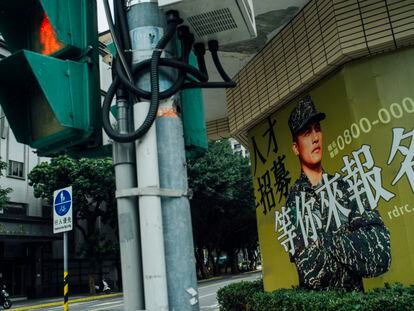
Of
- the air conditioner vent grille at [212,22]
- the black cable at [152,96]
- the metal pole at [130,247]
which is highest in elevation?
the air conditioner vent grille at [212,22]

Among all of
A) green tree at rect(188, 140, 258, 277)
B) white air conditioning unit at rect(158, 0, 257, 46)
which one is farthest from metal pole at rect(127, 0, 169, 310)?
green tree at rect(188, 140, 258, 277)

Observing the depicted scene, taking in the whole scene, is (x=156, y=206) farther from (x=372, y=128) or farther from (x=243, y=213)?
(x=243, y=213)

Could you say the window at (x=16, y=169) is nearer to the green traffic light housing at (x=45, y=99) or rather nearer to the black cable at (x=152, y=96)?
the green traffic light housing at (x=45, y=99)

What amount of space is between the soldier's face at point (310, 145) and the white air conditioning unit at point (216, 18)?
307 cm

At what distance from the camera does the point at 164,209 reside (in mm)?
1854

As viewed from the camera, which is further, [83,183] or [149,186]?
[83,183]

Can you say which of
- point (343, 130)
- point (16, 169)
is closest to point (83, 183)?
point (16, 169)

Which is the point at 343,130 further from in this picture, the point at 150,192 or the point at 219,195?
the point at 219,195

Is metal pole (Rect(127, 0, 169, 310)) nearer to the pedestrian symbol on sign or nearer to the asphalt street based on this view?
the pedestrian symbol on sign

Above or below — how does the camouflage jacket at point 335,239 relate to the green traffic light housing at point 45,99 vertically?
below

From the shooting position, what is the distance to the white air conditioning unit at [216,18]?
207 cm

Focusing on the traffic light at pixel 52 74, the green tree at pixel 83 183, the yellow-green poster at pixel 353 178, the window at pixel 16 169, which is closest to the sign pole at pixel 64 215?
Result: the yellow-green poster at pixel 353 178

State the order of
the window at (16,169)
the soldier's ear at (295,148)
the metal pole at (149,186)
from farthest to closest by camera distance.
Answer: the window at (16,169) < the soldier's ear at (295,148) < the metal pole at (149,186)

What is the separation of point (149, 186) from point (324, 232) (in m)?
3.70
